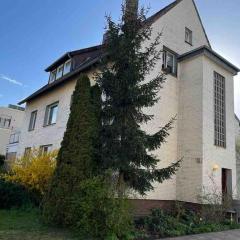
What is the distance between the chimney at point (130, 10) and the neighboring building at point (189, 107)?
8.33 feet

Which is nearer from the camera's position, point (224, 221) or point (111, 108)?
point (111, 108)

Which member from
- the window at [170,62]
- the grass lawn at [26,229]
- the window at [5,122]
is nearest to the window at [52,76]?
the window at [170,62]

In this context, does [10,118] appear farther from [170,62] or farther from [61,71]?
[170,62]

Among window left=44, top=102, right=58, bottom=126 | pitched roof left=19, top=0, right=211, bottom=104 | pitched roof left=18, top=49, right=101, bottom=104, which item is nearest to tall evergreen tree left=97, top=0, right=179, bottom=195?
pitched roof left=18, top=49, right=101, bottom=104

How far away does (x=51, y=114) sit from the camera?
2020 centimetres

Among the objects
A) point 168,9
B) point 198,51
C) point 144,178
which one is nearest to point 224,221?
point 144,178

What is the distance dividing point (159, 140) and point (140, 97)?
170cm

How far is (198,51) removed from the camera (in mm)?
15539

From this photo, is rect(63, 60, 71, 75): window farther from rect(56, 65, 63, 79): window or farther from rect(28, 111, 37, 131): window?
rect(28, 111, 37, 131): window

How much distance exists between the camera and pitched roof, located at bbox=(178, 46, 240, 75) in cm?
1540

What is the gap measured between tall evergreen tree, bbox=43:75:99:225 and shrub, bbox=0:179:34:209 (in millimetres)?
3731

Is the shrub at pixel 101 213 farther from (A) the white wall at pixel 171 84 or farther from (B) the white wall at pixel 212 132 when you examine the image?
(B) the white wall at pixel 212 132

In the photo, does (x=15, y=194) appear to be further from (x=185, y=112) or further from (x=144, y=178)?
(x=185, y=112)

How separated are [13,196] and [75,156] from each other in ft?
15.2
